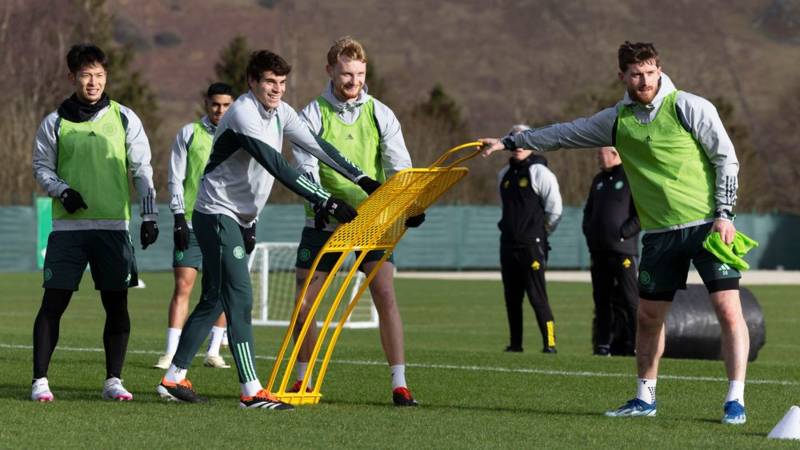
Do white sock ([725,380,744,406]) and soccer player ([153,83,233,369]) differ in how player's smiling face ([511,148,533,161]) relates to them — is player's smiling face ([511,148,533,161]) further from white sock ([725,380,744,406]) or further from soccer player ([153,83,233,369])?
white sock ([725,380,744,406])

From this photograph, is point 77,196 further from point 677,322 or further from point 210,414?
point 677,322

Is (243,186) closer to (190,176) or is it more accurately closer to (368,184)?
(368,184)

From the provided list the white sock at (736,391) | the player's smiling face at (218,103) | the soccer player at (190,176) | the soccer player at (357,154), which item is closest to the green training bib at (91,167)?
the soccer player at (357,154)

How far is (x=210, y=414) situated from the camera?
382 inches

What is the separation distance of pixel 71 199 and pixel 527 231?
6914 mm

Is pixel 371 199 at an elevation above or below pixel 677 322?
above

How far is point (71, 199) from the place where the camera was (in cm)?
1022

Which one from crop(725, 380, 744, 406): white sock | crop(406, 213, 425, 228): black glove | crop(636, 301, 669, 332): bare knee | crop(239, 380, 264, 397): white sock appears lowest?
crop(239, 380, 264, 397): white sock

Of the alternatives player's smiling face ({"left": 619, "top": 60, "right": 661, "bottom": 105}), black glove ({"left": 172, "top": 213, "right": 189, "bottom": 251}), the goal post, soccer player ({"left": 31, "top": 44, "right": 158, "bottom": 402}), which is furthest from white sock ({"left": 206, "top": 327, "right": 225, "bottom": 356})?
the goal post

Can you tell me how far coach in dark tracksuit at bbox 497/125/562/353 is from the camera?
16.3m

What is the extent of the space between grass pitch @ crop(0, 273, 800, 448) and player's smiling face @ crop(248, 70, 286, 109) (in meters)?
1.84

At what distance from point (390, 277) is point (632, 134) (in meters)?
1.91

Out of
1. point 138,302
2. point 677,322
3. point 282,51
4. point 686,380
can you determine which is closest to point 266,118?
point 686,380

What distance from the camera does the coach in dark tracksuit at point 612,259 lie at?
1598cm
